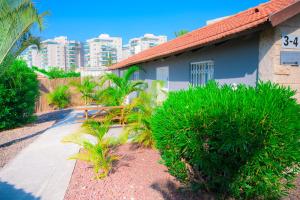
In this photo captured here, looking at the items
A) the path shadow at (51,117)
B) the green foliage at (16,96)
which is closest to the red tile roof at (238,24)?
the green foliage at (16,96)

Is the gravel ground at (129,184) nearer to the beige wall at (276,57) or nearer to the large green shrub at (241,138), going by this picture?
the large green shrub at (241,138)

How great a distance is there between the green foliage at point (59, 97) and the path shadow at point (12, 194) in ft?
43.5

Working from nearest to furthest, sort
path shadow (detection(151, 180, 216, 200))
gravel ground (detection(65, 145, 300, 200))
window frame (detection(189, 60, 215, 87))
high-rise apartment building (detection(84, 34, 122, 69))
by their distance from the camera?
1. path shadow (detection(151, 180, 216, 200))
2. gravel ground (detection(65, 145, 300, 200))
3. window frame (detection(189, 60, 215, 87))
4. high-rise apartment building (detection(84, 34, 122, 69))

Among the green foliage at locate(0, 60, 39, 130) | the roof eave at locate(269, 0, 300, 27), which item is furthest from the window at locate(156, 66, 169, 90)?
the green foliage at locate(0, 60, 39, 130)

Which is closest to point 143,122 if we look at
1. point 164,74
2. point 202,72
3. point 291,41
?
point 202,72

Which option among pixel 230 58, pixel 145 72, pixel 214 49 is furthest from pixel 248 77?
pixel 145 72

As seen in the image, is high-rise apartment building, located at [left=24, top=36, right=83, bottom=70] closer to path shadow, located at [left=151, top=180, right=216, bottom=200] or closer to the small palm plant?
the small palm plant

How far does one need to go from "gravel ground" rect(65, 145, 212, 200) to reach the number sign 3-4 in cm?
338

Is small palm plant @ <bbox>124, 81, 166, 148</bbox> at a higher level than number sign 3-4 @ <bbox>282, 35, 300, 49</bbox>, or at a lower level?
lower

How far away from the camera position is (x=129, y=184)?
165 inches

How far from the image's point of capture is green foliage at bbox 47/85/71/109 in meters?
16.9

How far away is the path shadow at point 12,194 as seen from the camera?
386cm

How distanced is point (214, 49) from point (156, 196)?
4.30m

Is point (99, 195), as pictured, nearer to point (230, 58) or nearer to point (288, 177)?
point (288, 177)
